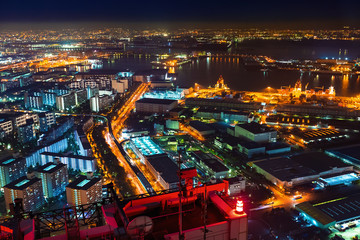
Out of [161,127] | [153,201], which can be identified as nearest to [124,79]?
[161,127]

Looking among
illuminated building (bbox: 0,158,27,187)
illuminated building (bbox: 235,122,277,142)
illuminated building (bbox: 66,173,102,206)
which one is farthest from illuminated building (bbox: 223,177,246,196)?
illuminated building (bbox: 0,158,27,187)

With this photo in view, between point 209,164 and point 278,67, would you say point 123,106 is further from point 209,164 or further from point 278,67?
point 278,67

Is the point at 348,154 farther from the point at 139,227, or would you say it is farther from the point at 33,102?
the point at 33,102

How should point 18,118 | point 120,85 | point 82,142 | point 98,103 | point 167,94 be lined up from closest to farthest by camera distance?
point 82,142 → point 18,118 → point 98,103 → point 167,94 → point 120,85

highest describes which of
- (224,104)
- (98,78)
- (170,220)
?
(170,220)

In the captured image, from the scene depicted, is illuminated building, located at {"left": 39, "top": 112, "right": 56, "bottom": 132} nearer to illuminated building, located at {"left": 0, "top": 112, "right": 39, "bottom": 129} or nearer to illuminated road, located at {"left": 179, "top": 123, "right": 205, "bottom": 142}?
illuminated building, located at {"left": 0, "top": 112, "right": 39, "bottom": 129}

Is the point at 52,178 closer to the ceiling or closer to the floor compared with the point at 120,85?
closer to the floor

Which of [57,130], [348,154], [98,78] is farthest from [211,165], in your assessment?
[98,78]

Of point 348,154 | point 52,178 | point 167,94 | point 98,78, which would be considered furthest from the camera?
point 98,78

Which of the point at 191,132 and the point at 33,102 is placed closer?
the point at 191,132
